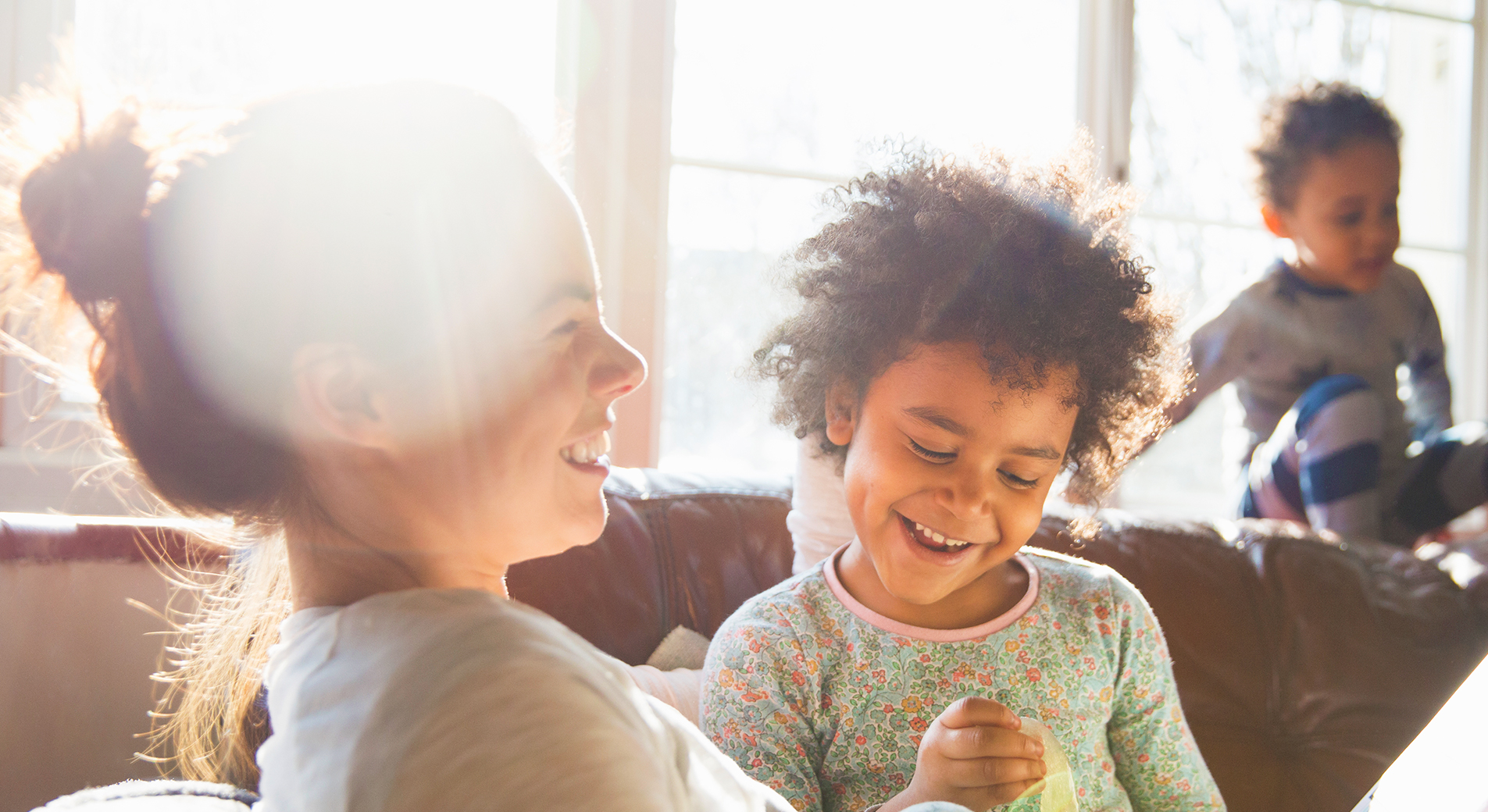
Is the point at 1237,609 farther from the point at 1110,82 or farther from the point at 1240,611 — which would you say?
the point at 1110,82

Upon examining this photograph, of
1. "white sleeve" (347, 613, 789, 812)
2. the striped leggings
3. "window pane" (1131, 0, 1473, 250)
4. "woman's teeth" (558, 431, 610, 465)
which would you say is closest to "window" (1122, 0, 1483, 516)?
"window pane" (1131, 0, 1473, 250)

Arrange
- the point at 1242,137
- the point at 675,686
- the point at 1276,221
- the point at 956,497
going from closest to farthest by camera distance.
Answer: the point at 956,497
the point at 675,686
the point at 1276,221
the point at 1242,137

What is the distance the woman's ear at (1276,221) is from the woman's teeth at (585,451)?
86.6 inches

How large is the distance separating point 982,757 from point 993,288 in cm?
47

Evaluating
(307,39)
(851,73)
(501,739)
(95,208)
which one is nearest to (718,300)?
(851,73)

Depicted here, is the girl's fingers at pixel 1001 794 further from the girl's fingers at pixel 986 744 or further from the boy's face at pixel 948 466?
the boy's face at pixel 948 466

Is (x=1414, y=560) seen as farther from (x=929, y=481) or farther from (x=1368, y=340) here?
(x=929, y=481)

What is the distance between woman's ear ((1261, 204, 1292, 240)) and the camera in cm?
238

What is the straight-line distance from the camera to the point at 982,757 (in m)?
0.83

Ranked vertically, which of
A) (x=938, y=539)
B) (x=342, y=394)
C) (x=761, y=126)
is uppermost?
(x=761, y=126)

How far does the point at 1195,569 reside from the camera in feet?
5.47

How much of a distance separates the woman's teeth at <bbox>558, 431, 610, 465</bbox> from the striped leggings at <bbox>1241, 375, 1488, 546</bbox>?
1.88 m

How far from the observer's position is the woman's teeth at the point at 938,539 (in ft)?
3.41

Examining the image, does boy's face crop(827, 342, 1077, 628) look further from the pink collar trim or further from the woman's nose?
the woman's nose
